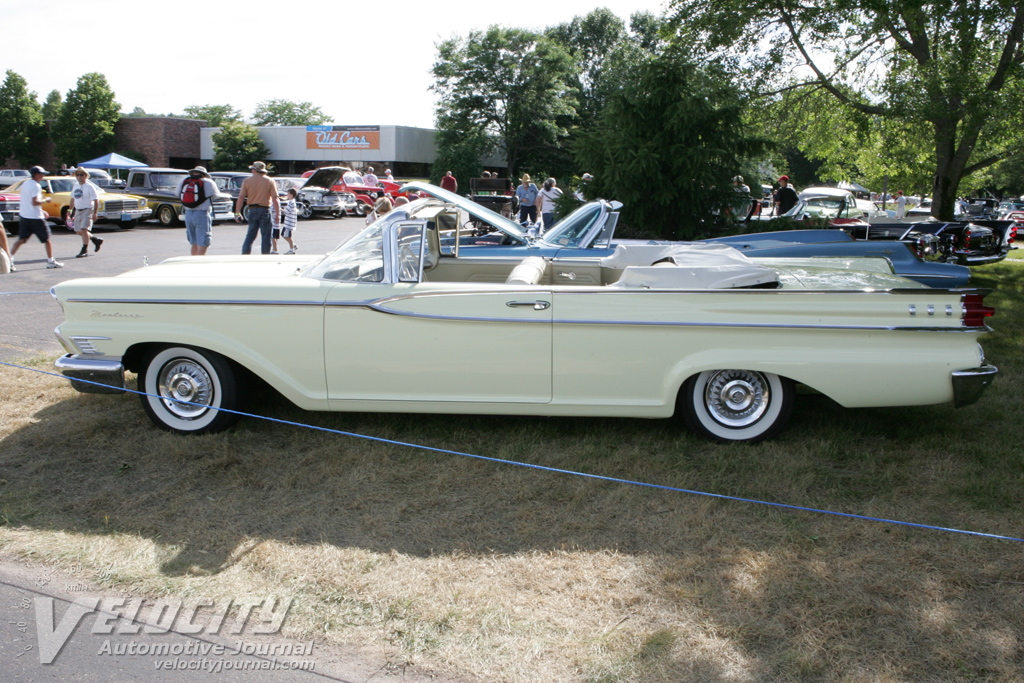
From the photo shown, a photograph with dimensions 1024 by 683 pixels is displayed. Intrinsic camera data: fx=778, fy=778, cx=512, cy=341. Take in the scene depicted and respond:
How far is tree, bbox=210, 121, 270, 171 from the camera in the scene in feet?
149

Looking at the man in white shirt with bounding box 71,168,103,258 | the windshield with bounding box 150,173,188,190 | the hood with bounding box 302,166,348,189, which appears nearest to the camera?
the man in white shirt with bounding box 71,168,103,258

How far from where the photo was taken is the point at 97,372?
479cm

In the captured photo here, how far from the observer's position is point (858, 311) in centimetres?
448

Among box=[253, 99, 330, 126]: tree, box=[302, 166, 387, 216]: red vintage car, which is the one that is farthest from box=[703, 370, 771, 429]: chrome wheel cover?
box=[253, 99, 330, 126]: tree

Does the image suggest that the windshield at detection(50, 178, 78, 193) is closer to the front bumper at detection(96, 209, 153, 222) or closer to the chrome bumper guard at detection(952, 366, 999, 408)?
the front bumper at detection(96, 209, 153, 222)

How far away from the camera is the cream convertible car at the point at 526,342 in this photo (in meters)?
4.50

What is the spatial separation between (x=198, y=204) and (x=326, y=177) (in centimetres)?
2130

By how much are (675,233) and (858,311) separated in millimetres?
9277

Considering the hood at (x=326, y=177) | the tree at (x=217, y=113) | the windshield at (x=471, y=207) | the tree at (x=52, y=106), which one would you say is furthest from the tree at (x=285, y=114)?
the windshield at (x=471, y=207)

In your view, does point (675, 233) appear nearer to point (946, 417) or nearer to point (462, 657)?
point (946, 417)

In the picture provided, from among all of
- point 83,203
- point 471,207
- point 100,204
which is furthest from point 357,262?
point 100,204

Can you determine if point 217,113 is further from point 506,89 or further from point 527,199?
point 527,199

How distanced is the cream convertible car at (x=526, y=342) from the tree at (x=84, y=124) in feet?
163

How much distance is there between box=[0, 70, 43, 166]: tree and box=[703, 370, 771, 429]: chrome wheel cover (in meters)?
55.2
